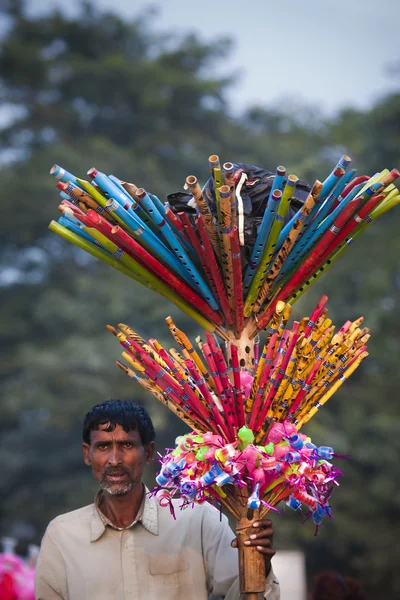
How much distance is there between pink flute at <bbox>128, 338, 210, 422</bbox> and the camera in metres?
3.26

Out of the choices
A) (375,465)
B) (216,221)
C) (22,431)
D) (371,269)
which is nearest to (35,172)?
(22,431)

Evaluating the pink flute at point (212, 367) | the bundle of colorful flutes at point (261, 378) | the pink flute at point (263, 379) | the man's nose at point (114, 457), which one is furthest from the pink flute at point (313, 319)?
the man's nose at point (114, 457)

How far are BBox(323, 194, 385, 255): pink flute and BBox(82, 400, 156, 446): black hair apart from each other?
3.02ft

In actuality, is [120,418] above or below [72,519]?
above

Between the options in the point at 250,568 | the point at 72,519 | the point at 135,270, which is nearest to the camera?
the point at 250,568

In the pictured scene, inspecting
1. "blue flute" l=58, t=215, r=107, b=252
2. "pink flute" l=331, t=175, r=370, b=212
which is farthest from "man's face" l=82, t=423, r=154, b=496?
"pink flute" l=331, t=175, r=370, b=212

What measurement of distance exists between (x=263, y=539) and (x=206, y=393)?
1.65 feet

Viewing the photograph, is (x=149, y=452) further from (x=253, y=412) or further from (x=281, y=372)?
(x=281, y=372)

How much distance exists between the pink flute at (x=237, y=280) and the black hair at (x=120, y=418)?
511 millimetres

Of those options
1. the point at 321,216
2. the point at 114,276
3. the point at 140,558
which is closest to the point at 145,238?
the point at 321,216

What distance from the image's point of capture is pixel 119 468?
3.53 meters

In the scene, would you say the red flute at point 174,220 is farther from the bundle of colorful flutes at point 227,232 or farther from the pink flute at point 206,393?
the pink flute at point 206,393

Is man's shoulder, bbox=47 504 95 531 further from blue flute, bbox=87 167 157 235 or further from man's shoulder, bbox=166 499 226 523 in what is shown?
blue flute, bbox=87 167 157 235

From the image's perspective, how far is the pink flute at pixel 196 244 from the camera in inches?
135
